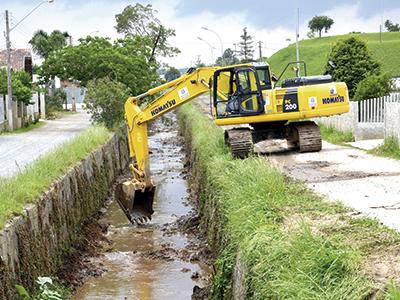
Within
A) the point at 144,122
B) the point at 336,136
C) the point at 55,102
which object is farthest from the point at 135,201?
the point at 55,102

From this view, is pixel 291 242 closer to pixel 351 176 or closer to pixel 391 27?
pixel 351 176

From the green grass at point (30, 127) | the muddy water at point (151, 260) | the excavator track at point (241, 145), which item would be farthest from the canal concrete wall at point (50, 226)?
the green grass at point (30, 127)

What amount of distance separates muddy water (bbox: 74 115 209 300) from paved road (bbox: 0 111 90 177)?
126 inches

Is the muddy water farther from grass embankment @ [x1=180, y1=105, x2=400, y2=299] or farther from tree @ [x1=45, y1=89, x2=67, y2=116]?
tree @ [x1=45, y1=89, x2=67, y2=116]

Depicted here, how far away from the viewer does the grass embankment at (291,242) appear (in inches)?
255

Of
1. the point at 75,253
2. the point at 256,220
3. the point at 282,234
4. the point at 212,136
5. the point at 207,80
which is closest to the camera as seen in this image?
the point at 282,234

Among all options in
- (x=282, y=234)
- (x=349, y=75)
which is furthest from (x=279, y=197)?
(x=349, y=75)

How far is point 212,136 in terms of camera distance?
2350 centimetres

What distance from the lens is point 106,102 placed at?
31.1 m

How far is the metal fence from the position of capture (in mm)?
23092

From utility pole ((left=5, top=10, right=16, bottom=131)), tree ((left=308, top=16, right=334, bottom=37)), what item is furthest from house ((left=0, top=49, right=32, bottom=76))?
tree ((left=308, top=16, right=334, bottom=37))

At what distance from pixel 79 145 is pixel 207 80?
499 cm

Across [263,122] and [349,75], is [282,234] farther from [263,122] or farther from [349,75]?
[349,75]

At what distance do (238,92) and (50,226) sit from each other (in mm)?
6887
